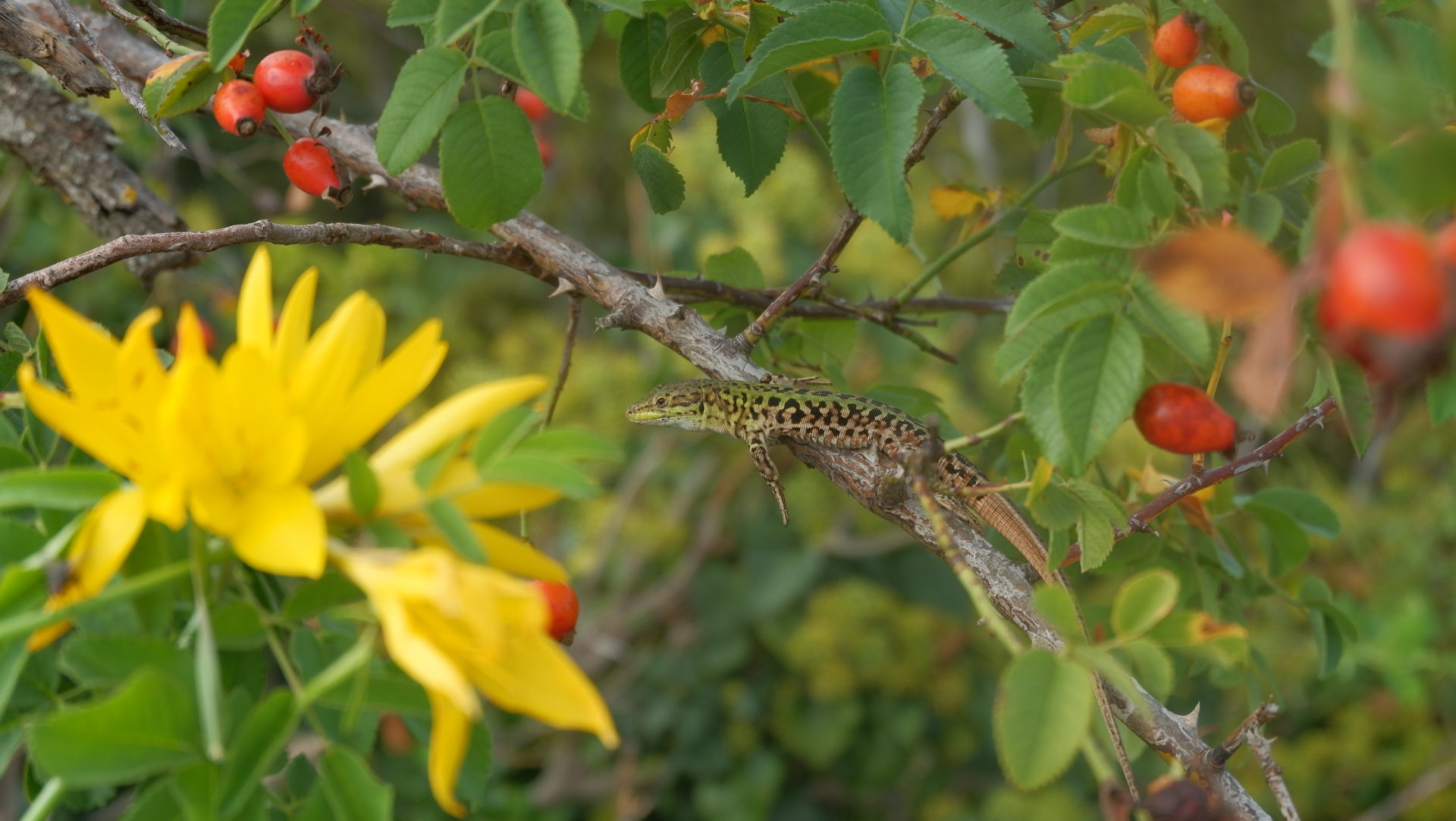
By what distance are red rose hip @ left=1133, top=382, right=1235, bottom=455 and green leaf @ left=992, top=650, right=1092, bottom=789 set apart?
366 mm

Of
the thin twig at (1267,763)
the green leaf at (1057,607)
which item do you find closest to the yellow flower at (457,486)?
the green leaf at (1057,607)

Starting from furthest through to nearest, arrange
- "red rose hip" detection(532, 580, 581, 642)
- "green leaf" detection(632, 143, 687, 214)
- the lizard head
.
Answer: the lizard head
"green leaf" detection(632, 143, 687, 214)
"red rose hip" detection(532, 580, 581, 642)

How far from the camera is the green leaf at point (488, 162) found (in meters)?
1.01

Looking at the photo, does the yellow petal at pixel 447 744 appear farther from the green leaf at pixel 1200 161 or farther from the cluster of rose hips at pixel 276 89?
the cluster of rose hips at pixel 276 89

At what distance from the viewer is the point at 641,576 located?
11.7 feet

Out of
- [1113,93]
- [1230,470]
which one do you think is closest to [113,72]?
[1113,93]

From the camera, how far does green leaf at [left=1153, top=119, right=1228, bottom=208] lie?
90cm

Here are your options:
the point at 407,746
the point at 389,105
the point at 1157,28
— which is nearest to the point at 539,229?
the point at 389,105

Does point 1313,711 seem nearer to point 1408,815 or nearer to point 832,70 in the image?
point 1408,815

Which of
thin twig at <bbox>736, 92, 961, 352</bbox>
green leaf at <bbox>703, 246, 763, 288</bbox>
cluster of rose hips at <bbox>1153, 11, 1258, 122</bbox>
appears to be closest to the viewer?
cluster of rose hips at <bbox>1153, 11, 1258, 122</bbox>

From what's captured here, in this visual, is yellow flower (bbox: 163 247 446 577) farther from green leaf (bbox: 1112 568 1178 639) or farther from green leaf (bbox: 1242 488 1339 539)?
green leaf (bbox: 1242 488 1339 539)

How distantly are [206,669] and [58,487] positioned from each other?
6.0 inches

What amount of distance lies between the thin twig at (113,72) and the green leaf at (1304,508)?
55.4 inches

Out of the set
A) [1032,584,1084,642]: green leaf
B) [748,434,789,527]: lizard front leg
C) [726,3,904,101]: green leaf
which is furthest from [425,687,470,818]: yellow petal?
[748,434,789,527]: lizard front leg
